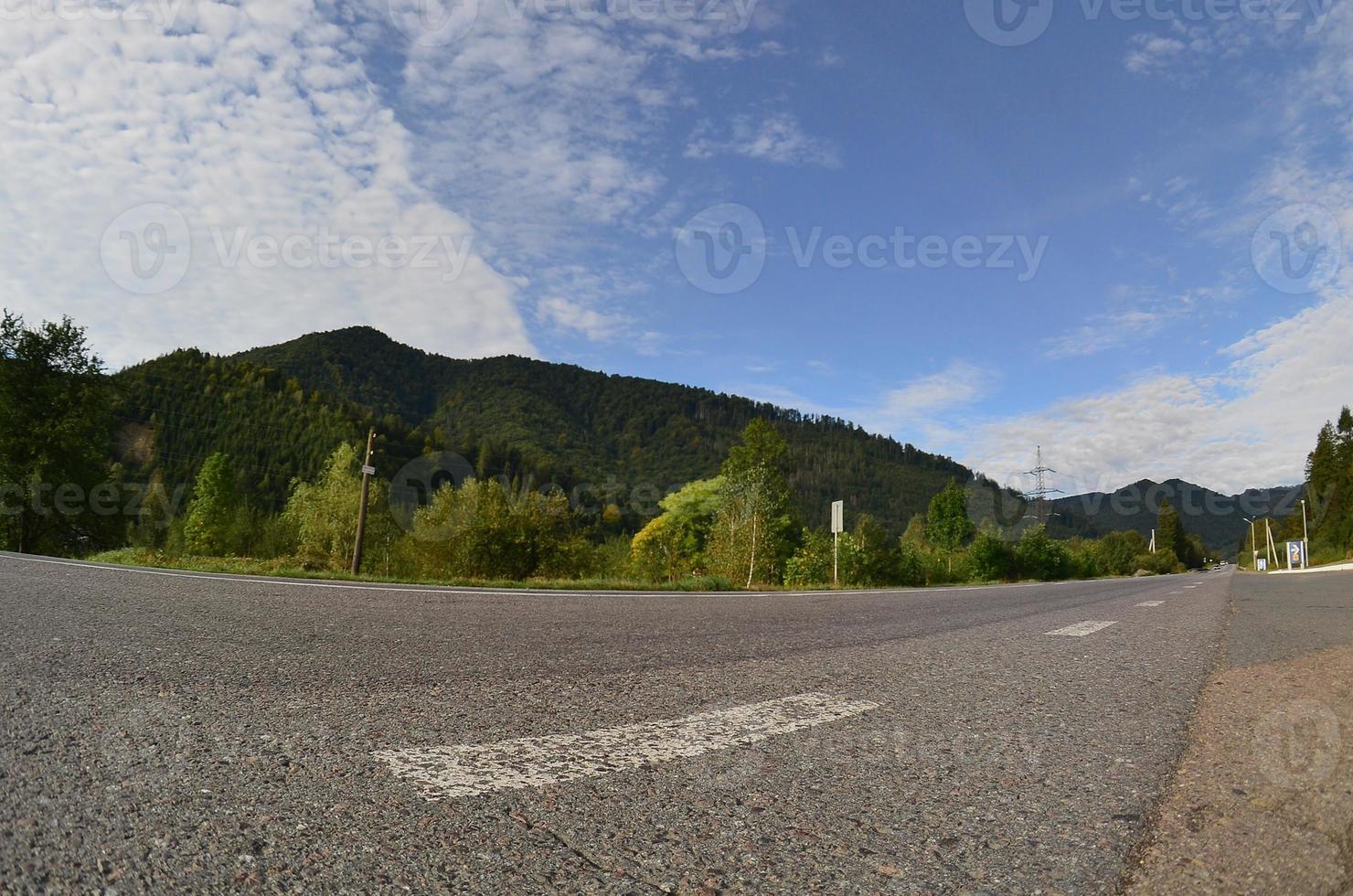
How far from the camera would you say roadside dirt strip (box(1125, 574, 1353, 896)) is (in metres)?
1.26

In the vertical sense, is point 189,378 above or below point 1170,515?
above

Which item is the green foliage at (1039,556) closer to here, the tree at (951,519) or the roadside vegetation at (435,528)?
the roadside vegetation at (435,528)

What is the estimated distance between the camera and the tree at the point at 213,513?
169 ft

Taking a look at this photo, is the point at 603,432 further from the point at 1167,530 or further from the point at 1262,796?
the point at 1262,796

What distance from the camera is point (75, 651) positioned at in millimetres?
3189

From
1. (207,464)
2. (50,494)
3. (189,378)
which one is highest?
(189,378)

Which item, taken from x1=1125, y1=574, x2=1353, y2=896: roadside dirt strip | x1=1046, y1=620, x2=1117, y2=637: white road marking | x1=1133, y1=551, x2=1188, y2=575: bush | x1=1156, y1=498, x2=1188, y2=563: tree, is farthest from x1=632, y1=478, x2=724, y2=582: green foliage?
x1=1156, y1=498, x2=1188, y2=563: tree

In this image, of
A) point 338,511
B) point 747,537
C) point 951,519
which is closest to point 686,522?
point 747,537

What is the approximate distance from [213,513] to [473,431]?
10228 cm

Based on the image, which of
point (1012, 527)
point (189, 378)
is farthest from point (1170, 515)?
point (189, 378)

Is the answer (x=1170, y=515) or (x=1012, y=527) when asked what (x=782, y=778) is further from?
(x=1170, y=515)

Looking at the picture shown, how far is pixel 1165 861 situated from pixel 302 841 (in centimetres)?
160

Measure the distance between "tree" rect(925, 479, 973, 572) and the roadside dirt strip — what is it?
6725 cm

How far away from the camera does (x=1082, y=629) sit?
585 cm
